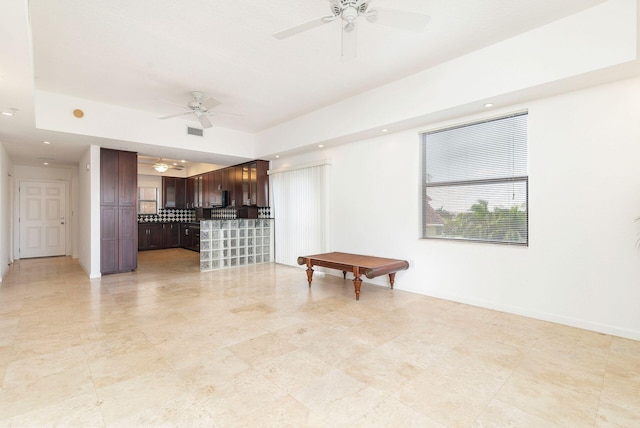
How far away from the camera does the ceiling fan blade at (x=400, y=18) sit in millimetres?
2196

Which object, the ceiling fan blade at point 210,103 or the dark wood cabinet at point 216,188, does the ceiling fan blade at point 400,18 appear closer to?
the ceiling fan blade at point 210,103

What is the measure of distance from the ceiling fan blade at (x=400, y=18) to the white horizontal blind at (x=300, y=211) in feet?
11.3

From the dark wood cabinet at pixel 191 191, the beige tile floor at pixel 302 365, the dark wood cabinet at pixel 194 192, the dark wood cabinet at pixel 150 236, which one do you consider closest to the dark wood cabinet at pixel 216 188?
the dark wood cabinet at pixel 194 192

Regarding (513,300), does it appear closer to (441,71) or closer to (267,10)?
(441,71)

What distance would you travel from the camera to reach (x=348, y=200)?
5.44 meters

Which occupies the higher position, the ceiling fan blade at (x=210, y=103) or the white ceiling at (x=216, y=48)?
the white ceiling at (x=216, y=48)

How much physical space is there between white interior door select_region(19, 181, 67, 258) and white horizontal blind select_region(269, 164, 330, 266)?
592 centimetres

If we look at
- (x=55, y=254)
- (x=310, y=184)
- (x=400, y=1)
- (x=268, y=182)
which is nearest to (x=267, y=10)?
(x=400, y=1)

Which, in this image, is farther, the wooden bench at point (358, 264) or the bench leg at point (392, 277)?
the bench leg at point (392, 277)

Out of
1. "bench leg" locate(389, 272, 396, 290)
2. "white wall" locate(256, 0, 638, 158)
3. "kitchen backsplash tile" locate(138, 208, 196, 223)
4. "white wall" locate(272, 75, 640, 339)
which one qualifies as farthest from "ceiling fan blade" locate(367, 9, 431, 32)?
"kitchen backsplash tile" locate(138, 208, 196, 223)

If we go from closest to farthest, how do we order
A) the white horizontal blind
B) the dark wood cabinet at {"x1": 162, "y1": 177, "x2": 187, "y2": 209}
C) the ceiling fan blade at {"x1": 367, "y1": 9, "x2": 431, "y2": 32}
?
the ceiling fan blade at {"x1": 367, "y1": 9, "x2": 431, "y2": 32}, the white horizontal blind, the dark wood cabinet at {"x1": 162, "y1": 177, "x2": 187, "y2": 209}

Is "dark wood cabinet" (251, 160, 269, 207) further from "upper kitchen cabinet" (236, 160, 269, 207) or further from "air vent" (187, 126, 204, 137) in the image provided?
"air vent" (187, 126, 204, 137)

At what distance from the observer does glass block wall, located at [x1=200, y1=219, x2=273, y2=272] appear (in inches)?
241

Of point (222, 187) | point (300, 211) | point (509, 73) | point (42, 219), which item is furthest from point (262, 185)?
point (42, 219)
